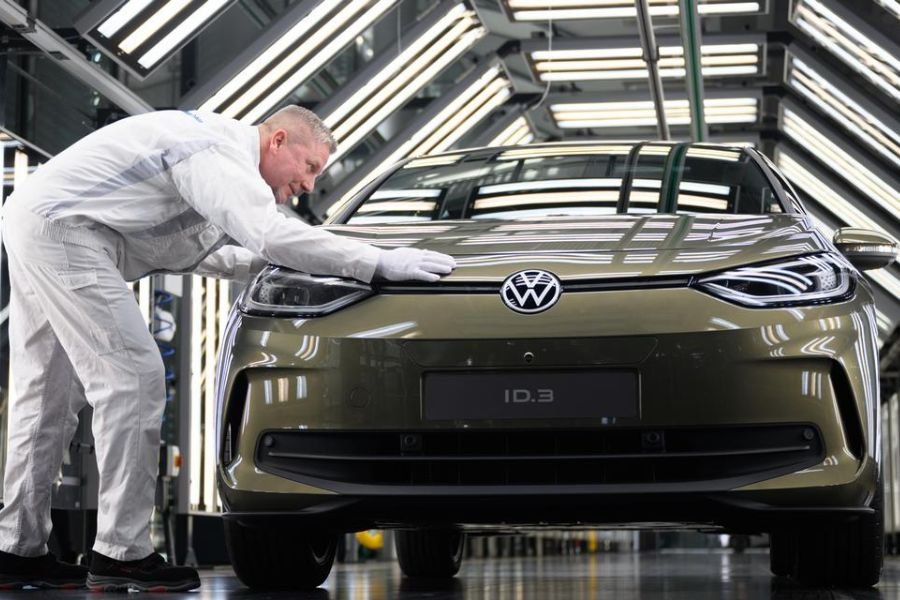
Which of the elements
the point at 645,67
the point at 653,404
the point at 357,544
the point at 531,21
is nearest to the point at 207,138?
the point at 653,404

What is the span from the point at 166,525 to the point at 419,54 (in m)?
3.75

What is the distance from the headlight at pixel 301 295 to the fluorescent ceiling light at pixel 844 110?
7.63 metres

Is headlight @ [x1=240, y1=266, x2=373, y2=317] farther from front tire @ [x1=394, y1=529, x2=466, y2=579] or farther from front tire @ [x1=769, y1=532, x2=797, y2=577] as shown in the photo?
front tire @ [x1=394, y1=529, x2=466, y2=579]

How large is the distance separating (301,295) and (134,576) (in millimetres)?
961

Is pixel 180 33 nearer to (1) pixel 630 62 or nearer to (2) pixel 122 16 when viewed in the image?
(2) pixel 122 16

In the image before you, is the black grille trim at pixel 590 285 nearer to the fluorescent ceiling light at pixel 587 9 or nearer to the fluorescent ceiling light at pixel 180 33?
the fluorescent ceiling light at pixel 180 33

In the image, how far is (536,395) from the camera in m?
3.33

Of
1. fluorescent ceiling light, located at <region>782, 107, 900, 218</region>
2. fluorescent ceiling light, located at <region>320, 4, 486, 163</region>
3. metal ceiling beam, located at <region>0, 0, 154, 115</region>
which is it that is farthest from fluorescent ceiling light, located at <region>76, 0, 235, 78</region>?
fluorescent ceiling light, located at <region>782, 107, 900, 218</region>

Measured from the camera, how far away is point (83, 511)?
8383 millimetres

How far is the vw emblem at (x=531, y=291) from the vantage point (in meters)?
3.39

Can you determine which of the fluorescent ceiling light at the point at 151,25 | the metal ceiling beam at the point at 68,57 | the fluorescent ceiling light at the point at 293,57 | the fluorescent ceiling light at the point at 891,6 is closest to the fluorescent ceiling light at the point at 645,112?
the fluorescent ceiling light at the point at 891,6

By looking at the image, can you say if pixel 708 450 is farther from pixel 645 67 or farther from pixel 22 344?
pixel 645 67

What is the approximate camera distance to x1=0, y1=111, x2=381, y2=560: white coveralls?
12.6 feet

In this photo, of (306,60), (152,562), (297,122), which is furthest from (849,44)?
(152,562)
